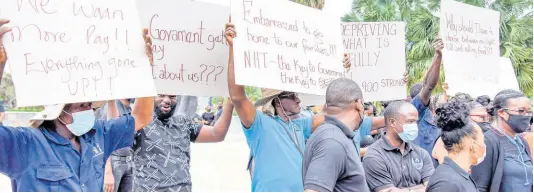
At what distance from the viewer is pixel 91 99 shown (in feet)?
9.98

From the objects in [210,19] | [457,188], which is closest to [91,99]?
[210,19]

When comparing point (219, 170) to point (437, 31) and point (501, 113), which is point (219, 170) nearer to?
point (501, 113)

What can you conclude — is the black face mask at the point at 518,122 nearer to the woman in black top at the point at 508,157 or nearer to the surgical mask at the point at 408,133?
the woman in black top at the point at 508,157

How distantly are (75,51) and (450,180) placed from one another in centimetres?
201

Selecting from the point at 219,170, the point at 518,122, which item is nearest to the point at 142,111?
the point at 518,122

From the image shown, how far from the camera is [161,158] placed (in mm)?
3988

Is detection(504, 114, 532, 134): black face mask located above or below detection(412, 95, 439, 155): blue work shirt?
above

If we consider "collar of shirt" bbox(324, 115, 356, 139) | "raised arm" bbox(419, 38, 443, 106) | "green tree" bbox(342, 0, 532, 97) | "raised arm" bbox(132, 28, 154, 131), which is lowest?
"collar of shirt" bbox(324, 115, 356, 139)

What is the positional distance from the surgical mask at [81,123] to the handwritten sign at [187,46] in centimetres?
87

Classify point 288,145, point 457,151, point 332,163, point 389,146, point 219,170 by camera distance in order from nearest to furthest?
point 332,163 < point 457,151 < point 288,145 < point 389,146 < point 219,170

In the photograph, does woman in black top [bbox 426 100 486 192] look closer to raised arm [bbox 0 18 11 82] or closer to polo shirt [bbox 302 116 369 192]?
polo shirt [bbox 302 116 369 192]

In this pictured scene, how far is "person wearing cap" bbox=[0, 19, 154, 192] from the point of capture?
2.83 meters

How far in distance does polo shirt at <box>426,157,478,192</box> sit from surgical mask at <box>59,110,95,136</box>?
1780mm

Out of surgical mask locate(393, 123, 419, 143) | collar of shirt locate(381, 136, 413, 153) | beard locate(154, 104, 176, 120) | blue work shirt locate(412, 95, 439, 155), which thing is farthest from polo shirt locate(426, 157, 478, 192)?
blue work shirt locate(412, 95, 439, 155)
